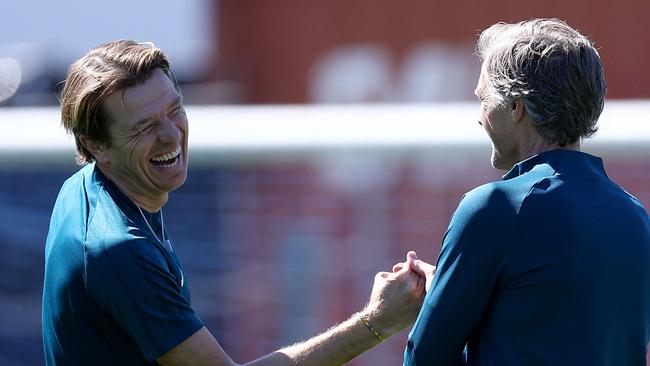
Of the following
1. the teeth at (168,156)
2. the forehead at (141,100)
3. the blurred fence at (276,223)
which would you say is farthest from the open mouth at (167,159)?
the blurred fence at (276,223)

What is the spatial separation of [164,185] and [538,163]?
0.95 m

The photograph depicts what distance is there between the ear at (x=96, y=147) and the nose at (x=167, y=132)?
0.14m

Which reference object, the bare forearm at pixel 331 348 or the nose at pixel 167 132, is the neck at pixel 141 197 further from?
the bare forearm at pixel 331 348

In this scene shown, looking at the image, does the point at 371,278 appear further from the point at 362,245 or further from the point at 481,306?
the point at 481,306

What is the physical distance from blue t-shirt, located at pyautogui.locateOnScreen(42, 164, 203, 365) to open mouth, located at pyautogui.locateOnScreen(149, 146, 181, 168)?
0.13 metres

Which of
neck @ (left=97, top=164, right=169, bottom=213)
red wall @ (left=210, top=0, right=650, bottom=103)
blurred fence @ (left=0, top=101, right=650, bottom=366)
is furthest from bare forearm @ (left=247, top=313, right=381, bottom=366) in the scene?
red wall @ (left=210, top=0, right=650, bottom=103)

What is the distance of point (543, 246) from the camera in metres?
2.34

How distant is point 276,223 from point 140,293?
249 cm

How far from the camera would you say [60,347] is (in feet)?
8.61

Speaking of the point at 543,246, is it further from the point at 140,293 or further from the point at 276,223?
the point at 276,223

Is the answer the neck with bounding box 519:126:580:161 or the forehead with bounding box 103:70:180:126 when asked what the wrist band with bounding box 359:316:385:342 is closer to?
the neck with bounding box 519:126:580:161

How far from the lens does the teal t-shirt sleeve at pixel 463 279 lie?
7.67 feet

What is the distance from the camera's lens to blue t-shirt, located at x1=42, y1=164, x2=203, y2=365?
8.19ft

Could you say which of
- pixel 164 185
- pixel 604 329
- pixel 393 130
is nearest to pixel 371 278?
pixel 393 130
